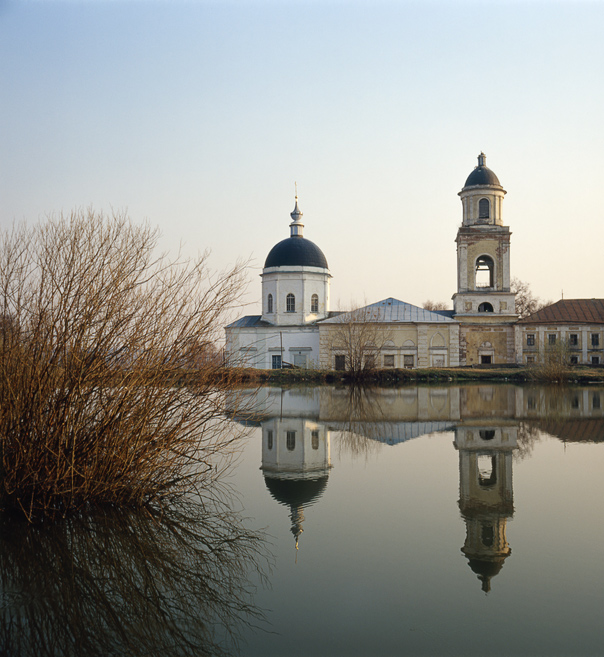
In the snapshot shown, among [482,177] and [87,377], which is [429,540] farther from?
[482,177]

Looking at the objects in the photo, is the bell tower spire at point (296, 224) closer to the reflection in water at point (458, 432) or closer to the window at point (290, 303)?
the window at point (290, 303)

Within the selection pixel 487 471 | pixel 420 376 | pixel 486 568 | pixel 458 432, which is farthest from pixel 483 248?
pixel 486 568

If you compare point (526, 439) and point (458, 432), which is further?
point (458, 432)

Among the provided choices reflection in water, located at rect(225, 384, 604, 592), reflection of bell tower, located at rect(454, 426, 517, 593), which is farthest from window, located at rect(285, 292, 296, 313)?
reflection of bell tower, located at rect(454, 426, 517, 593)

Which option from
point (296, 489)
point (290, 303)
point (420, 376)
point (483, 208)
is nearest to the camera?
point (296, 489)

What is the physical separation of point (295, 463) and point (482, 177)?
40227mm

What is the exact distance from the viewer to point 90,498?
25.9 ft

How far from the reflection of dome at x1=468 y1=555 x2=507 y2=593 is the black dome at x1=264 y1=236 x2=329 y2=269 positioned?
4520 cm

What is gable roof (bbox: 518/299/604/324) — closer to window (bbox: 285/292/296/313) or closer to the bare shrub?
window (bbox: 285/292/296/313)

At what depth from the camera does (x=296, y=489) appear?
9.92m

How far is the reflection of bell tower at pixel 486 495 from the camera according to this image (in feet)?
22.1

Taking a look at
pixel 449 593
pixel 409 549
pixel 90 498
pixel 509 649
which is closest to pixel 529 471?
pixel 409 549

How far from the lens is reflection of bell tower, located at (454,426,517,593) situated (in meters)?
6.74

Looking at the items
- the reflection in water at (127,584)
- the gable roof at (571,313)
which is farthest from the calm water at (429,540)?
the gable roof at (571,313)
